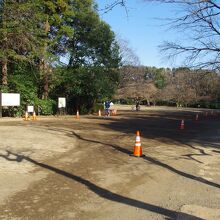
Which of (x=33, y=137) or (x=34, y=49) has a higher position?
(x=34, y=49)

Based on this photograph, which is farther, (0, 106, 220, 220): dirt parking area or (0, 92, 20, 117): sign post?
(0, 92, 20, 117): sign post

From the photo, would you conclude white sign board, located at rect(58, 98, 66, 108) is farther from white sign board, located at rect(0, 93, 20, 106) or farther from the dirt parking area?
the dirt parking area

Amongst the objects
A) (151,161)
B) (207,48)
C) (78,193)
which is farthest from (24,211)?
(207,48)

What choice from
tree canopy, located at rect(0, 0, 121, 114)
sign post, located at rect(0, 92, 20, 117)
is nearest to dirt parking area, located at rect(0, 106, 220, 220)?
sign post, located at rect(0, 92, 20, 117)

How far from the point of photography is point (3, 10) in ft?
109

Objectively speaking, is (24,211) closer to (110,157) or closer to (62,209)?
(62,209)

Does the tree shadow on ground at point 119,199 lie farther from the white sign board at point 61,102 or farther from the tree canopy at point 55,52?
the white sign board at point 61,102

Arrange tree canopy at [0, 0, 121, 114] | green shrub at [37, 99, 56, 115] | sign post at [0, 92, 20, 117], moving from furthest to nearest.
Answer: green shrub at [37, 99, 56, 115] → tree canopy at [0, 0, 121, 114] → sign post at [0, 92, 20, 117]

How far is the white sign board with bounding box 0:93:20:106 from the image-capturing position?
106ft

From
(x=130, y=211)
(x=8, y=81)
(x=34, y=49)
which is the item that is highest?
(x=34, y=49)

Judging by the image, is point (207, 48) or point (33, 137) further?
point (207, 48)

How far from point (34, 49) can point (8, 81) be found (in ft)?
11.9

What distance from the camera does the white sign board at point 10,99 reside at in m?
32.4

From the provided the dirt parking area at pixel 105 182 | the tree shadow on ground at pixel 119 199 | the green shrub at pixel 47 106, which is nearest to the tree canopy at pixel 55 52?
the green shrub at pixel 47 106
